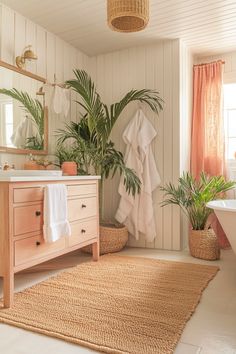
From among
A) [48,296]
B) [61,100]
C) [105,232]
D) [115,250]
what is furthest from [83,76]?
[48,296]

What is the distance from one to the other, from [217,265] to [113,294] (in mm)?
1266

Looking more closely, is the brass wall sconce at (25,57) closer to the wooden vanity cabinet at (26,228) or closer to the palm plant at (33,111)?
the palm plant at (33,111)

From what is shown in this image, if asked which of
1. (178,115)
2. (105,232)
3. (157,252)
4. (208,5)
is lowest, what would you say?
(157,252)

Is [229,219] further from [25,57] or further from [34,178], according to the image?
[25,57]

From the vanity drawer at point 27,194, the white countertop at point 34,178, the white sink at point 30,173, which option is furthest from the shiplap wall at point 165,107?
the vanity drawer at point 27,194

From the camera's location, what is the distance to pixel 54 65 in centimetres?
352

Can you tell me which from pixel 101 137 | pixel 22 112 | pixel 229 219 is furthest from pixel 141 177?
pixel 22 112

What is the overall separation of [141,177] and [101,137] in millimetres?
683

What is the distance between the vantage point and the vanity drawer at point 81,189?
8.90 feet

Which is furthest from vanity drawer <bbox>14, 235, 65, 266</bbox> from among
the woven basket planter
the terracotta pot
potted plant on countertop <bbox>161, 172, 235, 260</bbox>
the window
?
the window

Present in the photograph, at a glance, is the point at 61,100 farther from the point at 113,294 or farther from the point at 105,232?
the point at 113,294

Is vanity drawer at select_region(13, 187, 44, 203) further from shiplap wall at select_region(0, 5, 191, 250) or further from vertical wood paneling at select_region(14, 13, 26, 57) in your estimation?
vertical wood paneling at select_region(14, 13, 26, 57)

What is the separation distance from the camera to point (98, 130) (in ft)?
11.4

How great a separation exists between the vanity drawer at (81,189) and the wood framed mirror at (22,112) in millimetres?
666
